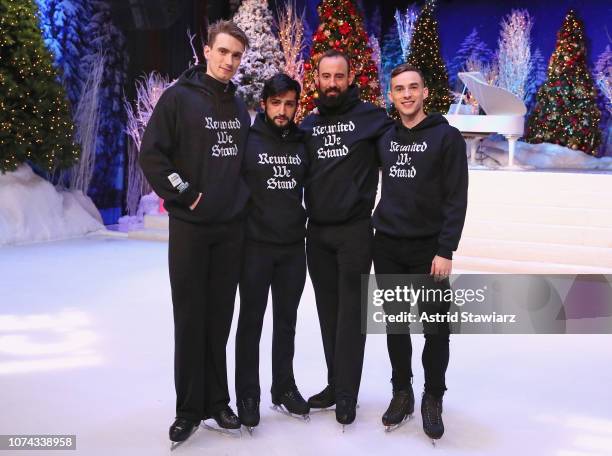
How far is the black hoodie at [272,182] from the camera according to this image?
2826 millimetres

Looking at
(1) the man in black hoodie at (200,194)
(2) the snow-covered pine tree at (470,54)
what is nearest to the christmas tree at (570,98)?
(2) the snow-covered pine tree at (470,54)

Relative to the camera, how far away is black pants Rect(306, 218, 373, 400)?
2.85 m

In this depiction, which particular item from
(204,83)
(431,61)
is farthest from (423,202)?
(431,61)

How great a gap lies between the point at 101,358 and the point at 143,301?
4.47ft

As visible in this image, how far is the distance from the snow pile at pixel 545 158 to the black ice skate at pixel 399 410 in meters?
9.37

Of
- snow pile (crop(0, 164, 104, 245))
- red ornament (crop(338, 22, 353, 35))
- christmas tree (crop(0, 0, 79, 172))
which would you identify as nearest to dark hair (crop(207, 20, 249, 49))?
christmas tree (crop(0, 0, 79, 172))

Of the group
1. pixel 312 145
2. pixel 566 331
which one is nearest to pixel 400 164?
pixel 312 145

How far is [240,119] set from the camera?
109 inches

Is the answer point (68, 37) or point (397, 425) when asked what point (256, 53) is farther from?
point (397, 425)

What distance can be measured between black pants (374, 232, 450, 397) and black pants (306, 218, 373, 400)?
7cm

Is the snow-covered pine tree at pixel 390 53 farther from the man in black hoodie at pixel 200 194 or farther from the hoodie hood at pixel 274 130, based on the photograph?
A: the man in black hoodie at pixel 200 194

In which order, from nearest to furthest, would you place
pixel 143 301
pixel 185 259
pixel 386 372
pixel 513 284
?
pixel 185 259 < pixel 386 372 < pixel 143 301 < pixel 513 284

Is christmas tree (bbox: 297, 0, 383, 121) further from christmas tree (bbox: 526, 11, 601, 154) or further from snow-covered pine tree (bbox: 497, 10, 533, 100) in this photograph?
christmas tree (bbox: 526, 11, 601, 154)

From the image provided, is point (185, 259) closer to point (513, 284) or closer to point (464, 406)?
point (464, 406)
